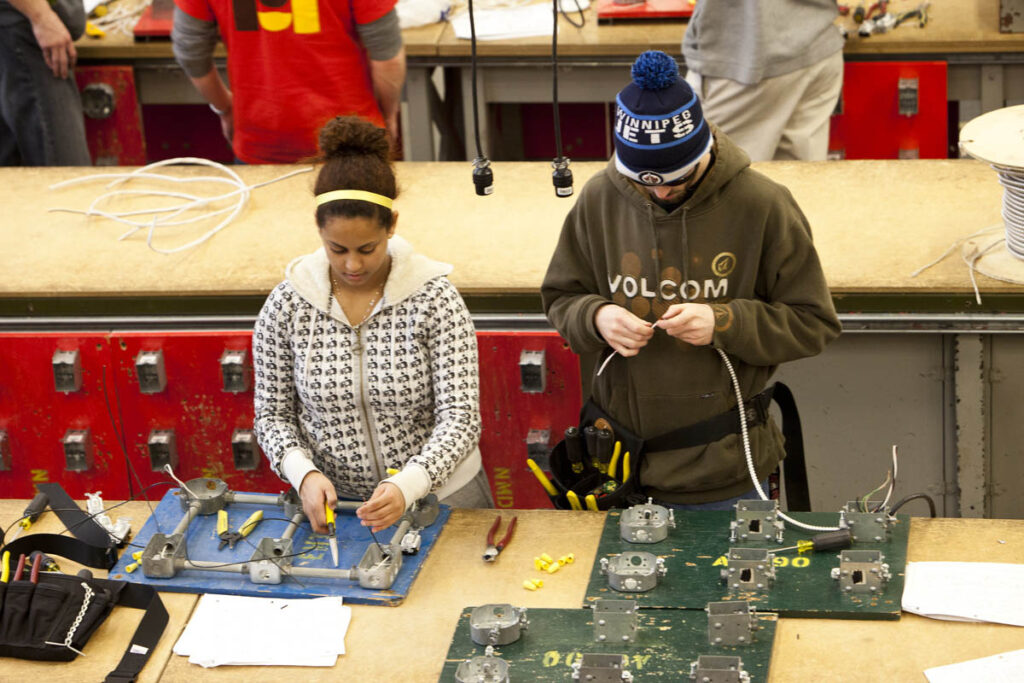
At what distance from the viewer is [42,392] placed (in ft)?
11.6

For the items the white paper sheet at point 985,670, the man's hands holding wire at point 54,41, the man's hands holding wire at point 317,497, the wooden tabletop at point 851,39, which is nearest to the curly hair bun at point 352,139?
the man's hands holding wire at point 317,497

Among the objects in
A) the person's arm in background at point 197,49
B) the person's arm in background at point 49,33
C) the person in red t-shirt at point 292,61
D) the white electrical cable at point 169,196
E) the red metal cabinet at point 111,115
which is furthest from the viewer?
the red metal cabinet at point 111,115

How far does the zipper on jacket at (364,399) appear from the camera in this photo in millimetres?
2764

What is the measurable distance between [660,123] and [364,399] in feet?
2.74

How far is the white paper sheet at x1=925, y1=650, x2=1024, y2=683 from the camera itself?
2.14 m

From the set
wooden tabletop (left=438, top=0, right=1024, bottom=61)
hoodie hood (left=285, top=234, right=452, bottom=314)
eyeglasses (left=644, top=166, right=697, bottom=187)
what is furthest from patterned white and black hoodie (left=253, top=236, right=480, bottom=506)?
wooden tabletop (left=438, top=0, right=1024, bottom=61)

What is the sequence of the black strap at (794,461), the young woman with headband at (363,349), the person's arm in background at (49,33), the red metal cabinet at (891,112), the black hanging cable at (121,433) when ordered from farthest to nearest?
the red metal cabinet at (891,112) < the person's arm in background at (49,33) < the black hanging cable at (121,433) < the black strap at (794,461) < the young woman with headband at (363,349)

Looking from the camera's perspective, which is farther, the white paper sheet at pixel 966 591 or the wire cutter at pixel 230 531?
the wire cutter at pixel 230 531

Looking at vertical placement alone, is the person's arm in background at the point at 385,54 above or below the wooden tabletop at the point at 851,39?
above

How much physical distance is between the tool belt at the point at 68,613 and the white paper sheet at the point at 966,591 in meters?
1.33

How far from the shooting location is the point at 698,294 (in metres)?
2.71

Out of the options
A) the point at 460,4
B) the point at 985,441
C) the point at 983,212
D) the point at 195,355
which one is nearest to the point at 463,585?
the point at 195,355

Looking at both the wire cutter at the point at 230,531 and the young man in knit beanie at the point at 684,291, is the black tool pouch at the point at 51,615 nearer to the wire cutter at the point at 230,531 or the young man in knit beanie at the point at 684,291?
the wire cutter at the point at 230,531

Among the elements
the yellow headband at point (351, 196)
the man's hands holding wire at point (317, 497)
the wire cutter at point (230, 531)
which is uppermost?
the yellow headband at point (351, 196)
